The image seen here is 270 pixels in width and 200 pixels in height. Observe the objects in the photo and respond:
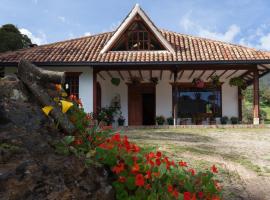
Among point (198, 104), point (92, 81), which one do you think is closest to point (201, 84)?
point (198, 104)

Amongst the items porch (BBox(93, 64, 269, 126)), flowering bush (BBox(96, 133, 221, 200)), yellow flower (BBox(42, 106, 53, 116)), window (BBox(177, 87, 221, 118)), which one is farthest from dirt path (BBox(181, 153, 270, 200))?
window (BBox(177, 87, 221, 118))

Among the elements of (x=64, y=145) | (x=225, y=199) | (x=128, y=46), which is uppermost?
(x=128, y=46)

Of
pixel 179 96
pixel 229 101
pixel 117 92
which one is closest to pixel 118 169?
pixel 117 92

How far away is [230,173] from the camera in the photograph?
197 inches

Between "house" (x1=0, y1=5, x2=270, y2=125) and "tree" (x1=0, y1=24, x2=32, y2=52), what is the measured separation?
7472mm

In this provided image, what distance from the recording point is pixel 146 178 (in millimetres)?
3035

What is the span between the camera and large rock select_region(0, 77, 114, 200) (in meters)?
2.62

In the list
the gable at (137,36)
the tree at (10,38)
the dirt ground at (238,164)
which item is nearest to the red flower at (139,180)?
the dirt ground at (238,164)

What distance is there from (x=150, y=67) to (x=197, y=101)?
4.54 m

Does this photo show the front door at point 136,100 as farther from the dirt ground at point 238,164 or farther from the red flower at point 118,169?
the red flower at point 118,169

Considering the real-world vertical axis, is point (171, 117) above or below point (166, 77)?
below

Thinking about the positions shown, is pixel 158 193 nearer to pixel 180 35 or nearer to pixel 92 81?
pixel 92 81

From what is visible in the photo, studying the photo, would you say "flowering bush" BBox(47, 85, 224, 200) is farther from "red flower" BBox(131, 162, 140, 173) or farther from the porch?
the porch

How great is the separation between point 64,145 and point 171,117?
14414 mm
